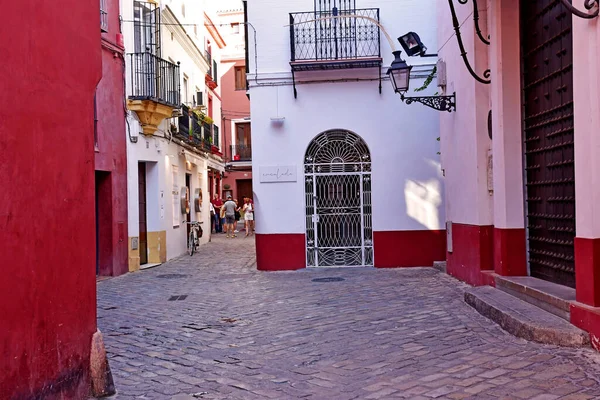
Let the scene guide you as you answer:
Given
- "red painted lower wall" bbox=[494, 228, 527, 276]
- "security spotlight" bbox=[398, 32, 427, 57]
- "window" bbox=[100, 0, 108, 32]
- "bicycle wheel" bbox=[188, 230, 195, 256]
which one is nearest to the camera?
"red painted lower wall" bbox=[494, 228, 527, 276]

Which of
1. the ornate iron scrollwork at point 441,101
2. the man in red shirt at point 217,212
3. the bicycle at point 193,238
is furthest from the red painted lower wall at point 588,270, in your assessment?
the man in red shirt at point 217,212

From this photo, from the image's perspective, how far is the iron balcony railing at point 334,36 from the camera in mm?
14273

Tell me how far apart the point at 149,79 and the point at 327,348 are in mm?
10659

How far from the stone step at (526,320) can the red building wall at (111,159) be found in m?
8.84

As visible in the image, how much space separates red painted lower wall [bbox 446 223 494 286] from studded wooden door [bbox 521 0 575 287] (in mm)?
1117

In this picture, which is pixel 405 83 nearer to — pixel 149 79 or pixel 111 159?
pixel 111 159

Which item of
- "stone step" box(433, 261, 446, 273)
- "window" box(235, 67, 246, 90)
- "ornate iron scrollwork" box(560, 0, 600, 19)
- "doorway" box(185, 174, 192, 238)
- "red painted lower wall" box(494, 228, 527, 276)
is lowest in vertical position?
"stone step" box(433, 261, 446, 273)

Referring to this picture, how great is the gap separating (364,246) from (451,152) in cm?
371

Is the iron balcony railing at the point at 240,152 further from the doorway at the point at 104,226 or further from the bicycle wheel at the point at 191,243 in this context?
the doorway at the point at 104,226

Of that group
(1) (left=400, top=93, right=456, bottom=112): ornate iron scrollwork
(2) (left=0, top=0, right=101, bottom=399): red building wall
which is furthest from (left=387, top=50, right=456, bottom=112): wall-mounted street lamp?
(2) (left=0, top=0, right=101, bottom=399): red building wall

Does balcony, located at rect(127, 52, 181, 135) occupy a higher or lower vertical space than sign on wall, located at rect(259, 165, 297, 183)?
higher

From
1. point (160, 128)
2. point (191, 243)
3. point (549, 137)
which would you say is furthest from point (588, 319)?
point (191, 243)

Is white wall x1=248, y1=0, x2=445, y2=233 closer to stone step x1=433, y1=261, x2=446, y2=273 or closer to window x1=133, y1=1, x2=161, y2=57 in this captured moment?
stone step x1=433, y1=261, x2=446, y2=273

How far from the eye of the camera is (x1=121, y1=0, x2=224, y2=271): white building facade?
15336 mm
